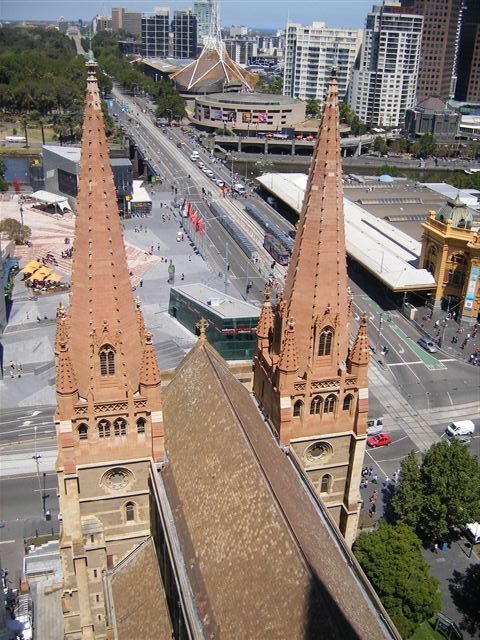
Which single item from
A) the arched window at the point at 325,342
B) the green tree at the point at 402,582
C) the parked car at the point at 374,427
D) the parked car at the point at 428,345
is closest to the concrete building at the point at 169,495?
the arched window at the point at 325,342

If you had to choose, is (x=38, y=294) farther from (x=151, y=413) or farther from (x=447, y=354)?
(x=151, y=413)

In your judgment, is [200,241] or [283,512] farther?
[200,241]

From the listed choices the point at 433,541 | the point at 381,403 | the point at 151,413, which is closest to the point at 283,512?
the point at 151,413

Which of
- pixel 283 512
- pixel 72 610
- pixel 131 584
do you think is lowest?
pixel 72 610

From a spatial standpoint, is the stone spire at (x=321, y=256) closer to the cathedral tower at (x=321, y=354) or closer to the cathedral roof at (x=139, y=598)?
the cathedral tower at (x=321, y=354)

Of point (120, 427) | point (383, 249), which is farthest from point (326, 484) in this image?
point (383, 249)
